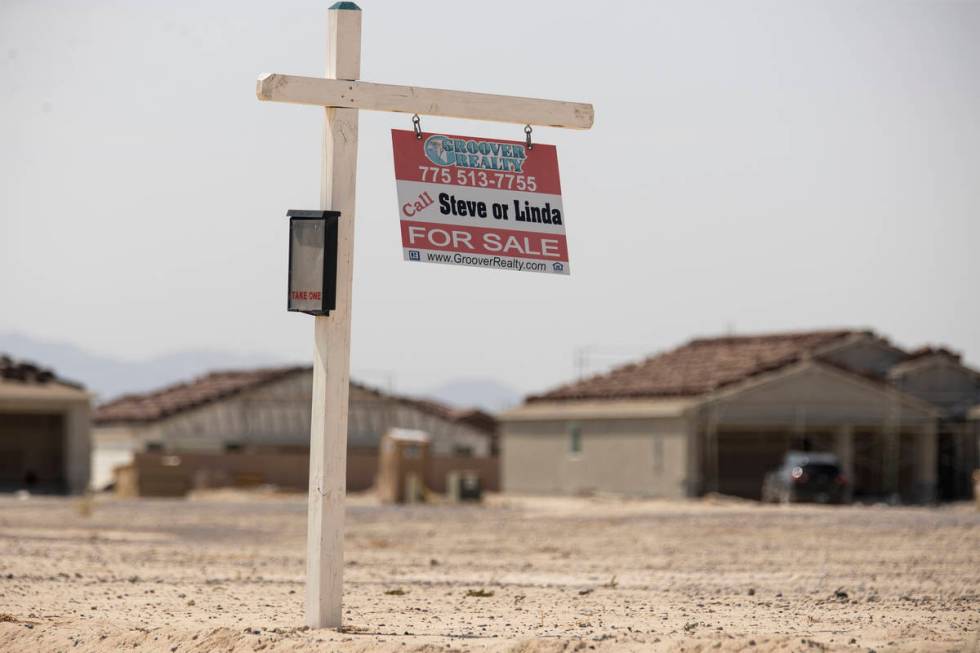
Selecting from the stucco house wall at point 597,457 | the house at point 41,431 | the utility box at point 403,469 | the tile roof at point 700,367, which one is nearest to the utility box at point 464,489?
the utility box at point 403,469

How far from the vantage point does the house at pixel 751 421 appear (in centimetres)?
4731

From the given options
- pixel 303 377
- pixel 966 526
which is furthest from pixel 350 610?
pixel 303 377

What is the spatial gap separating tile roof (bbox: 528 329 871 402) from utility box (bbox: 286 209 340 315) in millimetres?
36780

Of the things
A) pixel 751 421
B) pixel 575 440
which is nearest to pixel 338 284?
pixel 751 421

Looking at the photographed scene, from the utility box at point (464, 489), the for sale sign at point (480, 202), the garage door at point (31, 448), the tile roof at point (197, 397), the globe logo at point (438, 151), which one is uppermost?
the tile roof at point (197, 397)

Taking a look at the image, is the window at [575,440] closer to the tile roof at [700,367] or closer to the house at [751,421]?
the house at [751,421]

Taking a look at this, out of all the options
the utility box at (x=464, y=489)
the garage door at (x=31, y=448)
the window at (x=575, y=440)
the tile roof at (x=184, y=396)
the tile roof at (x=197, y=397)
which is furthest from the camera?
the tile roof at (x=197, y=397)

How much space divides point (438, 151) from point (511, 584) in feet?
22.2

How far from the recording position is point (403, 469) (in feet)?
154

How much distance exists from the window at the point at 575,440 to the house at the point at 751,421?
0.04 m

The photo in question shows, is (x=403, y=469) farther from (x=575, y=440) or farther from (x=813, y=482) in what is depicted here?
(x=813, y=482)

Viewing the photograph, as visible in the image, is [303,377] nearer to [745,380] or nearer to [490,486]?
[490,486]

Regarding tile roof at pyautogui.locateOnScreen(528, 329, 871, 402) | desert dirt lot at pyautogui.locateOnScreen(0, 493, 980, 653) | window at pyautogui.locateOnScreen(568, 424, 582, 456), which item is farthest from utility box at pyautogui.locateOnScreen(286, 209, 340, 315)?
window at pyautogui.locateOnScreen(568, 424, 582, 456)

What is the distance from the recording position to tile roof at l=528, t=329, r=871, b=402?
48.8 meters
